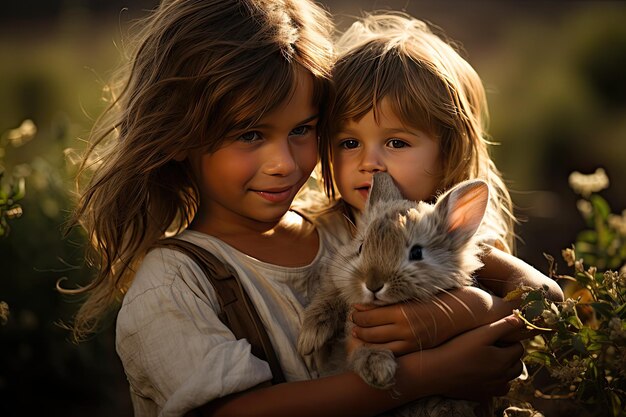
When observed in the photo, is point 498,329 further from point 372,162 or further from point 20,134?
point 20,134

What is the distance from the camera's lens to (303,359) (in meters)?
3.09

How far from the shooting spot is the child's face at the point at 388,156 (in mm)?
3305

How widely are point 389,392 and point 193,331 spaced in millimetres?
747

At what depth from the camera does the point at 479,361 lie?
2.92 metres

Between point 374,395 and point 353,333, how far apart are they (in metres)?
0.24

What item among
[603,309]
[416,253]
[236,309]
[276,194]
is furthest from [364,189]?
[603,309]

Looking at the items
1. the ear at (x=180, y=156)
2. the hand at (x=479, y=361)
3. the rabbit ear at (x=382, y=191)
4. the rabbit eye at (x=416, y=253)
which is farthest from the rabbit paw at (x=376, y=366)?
the ear at (x=180, y=156)

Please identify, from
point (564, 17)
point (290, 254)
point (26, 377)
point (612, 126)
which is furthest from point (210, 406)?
point (564, 17)

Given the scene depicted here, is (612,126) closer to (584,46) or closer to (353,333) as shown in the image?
(584,46)

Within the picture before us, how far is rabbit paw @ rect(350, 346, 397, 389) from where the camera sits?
268 centimetres

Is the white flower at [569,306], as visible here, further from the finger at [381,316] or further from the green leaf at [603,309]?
the finger at [381,316]

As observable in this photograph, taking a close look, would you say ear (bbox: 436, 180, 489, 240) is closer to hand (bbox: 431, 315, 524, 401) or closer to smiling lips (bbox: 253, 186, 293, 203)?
hand (bbox: 431, 315, 524, 401)

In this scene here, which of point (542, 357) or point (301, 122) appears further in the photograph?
point (301, 122)

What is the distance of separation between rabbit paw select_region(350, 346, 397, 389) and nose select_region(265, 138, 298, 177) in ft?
2.63
